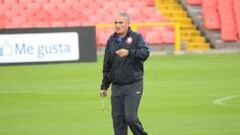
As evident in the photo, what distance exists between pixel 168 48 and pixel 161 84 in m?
A: 12.5

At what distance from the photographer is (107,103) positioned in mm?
19219

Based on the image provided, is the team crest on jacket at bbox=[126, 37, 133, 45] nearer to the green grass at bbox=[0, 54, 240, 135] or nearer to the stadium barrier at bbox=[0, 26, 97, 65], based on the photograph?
the green grass at bbox=[0, 54, 240, 135]

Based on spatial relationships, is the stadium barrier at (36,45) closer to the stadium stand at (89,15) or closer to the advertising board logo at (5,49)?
the advertising board logo at (5,49)

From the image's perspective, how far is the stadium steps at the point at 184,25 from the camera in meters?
36.5

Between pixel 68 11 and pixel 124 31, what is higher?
pixel 124 31

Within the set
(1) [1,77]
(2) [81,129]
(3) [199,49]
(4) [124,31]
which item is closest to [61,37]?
(1) [1,77]

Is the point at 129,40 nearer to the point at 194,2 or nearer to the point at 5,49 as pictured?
the point at 5,49

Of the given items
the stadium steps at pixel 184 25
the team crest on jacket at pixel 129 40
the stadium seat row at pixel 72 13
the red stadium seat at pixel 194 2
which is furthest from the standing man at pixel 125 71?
the red stadium seat at pixel 194 2

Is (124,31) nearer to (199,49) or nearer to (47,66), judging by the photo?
(47,66)

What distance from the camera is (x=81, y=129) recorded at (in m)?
15.0

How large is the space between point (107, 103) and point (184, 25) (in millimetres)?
19036

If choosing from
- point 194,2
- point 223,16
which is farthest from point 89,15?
point 223,16

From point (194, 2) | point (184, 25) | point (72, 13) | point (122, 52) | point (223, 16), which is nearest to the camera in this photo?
point (122, 52)

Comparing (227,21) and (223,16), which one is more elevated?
(223,16)
